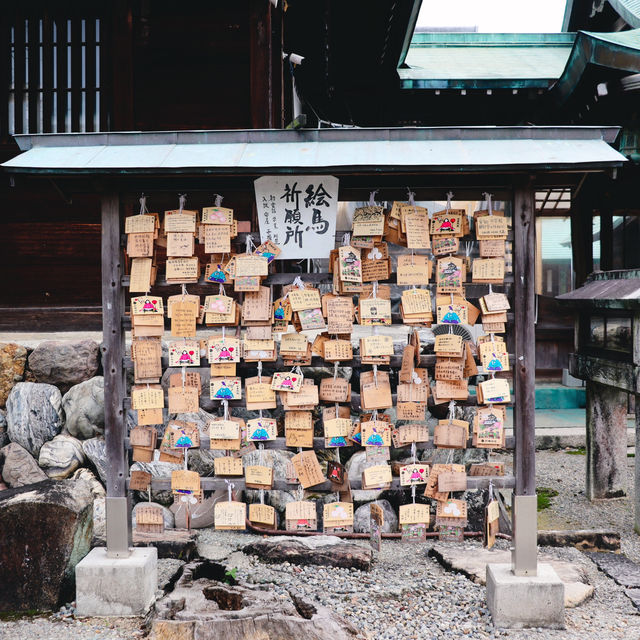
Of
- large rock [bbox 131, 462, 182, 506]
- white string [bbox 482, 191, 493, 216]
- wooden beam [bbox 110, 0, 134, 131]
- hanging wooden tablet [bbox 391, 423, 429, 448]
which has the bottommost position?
large rock [bbox 131, 462, 182, 506]

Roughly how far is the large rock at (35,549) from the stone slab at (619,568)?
199 inches

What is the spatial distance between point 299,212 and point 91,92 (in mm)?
5534

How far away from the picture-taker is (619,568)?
21.1 feet

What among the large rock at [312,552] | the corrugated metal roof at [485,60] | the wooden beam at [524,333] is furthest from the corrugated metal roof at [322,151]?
the corrugated metal roof at [485,60]

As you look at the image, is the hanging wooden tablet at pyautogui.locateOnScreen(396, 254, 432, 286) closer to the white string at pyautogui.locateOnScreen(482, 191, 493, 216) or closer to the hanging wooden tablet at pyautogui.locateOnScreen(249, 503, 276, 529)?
the white string at pyautogui.locateOnScreen(482, 191, 493, 216)

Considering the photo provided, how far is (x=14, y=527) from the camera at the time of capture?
5258 millimetres

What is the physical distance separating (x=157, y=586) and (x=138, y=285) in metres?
2.69

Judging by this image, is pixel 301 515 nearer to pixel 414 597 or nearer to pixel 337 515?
pixel 337 515

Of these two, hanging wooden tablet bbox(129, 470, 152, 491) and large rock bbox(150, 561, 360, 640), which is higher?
hanging wooden tablet bbox(129, 470, 152, 491)

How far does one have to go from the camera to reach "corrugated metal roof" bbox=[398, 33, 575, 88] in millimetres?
11695

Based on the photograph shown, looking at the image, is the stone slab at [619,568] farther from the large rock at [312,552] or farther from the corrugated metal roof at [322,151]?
the corrugated metal roof at [322,151]

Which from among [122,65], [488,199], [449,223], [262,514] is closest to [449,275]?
[449,223]

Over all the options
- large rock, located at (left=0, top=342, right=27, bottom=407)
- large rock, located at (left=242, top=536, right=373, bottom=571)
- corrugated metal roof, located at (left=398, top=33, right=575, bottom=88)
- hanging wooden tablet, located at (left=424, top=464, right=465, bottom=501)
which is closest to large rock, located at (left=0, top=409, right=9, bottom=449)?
large rock, located at (left=0, top=342, right=27, bottom=407)

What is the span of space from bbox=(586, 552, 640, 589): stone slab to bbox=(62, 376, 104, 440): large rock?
5.96 metres
